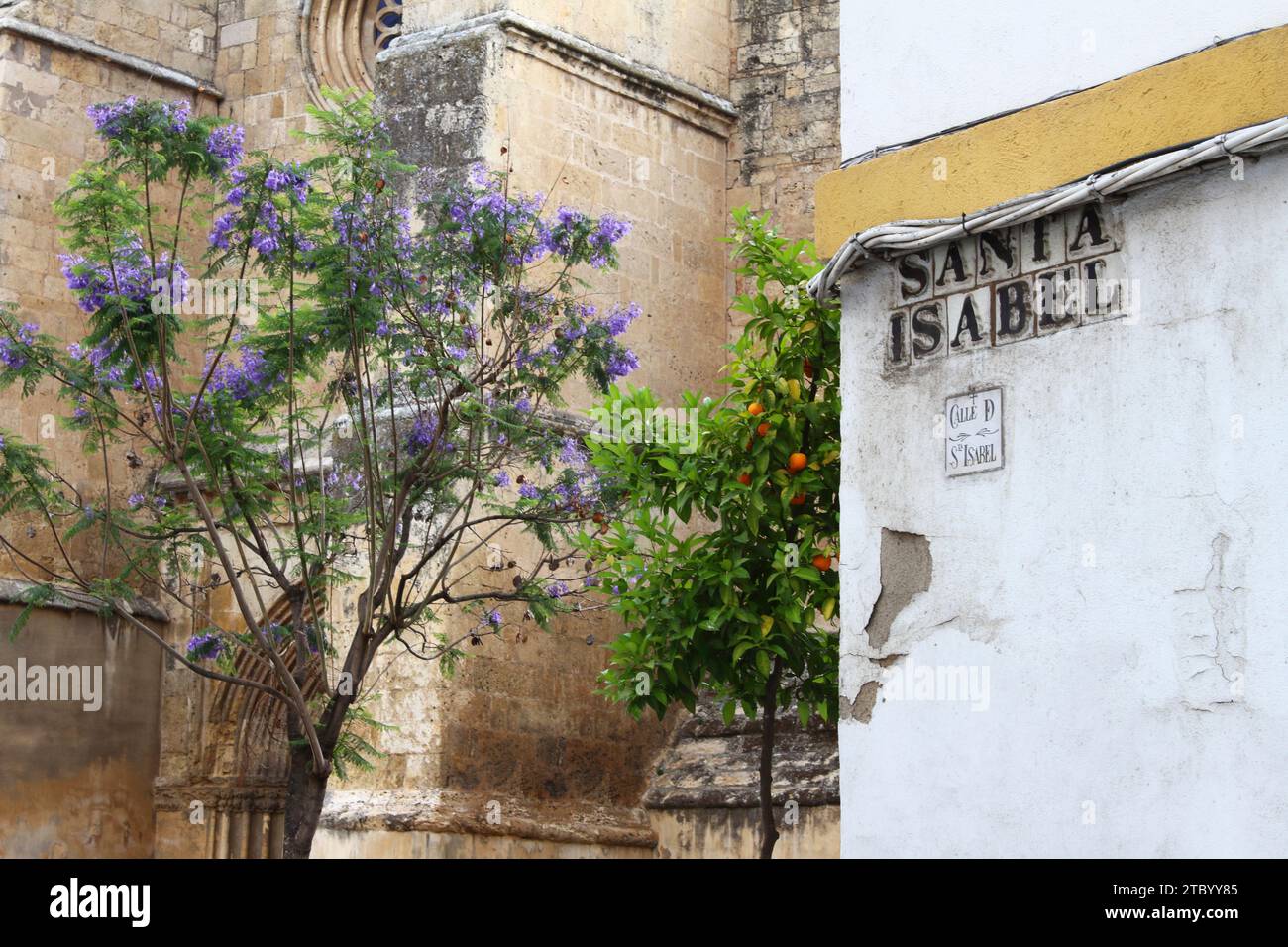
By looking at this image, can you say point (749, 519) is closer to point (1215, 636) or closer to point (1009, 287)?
point (1009, 287)

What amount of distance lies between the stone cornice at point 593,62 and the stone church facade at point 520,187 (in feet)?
0.06

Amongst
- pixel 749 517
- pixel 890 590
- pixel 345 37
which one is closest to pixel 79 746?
pixel 345 37

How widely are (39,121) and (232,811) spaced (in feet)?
16.5

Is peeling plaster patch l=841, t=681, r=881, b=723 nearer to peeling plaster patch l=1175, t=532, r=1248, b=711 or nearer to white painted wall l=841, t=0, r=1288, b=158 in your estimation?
peeling plaster patch l=1175, t=532, r=1248, b=711

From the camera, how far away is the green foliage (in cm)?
753

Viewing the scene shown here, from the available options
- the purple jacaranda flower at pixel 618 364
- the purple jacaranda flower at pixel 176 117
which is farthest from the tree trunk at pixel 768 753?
the purple jacaranda flower at pixel 176 117

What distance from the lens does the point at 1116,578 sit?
199 inches

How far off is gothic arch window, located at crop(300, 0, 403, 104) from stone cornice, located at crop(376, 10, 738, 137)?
2483mm

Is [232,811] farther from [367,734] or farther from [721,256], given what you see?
Result: [721,256]

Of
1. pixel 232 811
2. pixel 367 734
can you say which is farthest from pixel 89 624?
pixel 367 734

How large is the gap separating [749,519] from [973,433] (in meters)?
2.12
